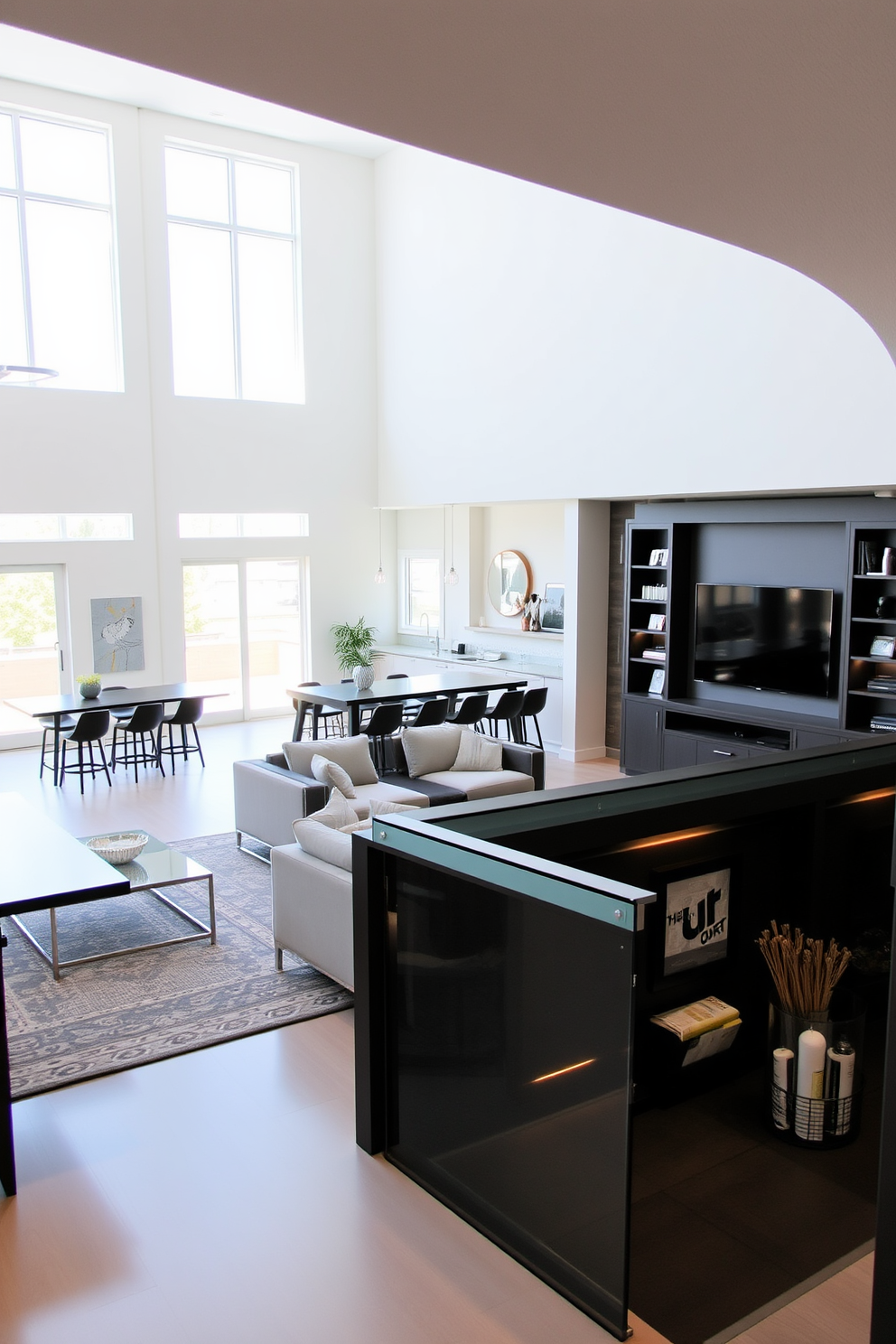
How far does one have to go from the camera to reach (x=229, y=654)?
1324 centimetres

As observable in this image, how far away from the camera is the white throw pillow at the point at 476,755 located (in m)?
8.54

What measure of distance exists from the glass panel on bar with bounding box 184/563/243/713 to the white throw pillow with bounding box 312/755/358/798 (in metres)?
5.89

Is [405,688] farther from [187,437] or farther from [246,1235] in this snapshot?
[246,1235]

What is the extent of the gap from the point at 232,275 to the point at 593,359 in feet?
16.6

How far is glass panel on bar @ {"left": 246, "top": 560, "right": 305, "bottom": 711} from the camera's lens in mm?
13438

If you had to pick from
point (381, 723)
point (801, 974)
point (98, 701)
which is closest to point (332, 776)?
point (381, 723)

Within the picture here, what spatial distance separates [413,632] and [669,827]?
34.0 feet

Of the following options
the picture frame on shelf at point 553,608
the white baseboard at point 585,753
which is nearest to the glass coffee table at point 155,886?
the white baseboard at point 585,753

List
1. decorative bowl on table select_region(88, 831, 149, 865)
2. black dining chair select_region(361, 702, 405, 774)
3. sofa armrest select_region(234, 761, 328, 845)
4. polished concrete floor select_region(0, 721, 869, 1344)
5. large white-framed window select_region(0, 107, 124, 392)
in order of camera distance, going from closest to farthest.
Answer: polished concrete floor select_region(0, 721, 869, 1344), decorative bowl on table select_region(88, 831, 149, 865), sofa armrest select_region(234, 761, 328, 845), black dining chair select_region(361, 702, 405, 774), large white-framed window select_region(0, 107, 124, 392)

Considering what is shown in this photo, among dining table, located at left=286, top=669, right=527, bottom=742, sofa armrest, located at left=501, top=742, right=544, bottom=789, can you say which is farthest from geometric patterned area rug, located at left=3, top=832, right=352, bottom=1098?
dining table, located at left=286, top=669, right=527, bottom=742

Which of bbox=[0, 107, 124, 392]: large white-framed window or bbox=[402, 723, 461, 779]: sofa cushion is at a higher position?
bbox=[0, 107, 124, 392]: large white-framed window

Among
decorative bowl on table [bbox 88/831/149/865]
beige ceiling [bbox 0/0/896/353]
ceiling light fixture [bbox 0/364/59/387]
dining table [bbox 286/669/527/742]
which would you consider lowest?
decorative bowl on table [bbox 88/831/149/865]

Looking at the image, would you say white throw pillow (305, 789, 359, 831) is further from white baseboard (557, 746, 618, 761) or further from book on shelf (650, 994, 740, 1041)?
white baseboard (557, 746, 618, 761)

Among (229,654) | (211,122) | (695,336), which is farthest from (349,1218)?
(211,122)
